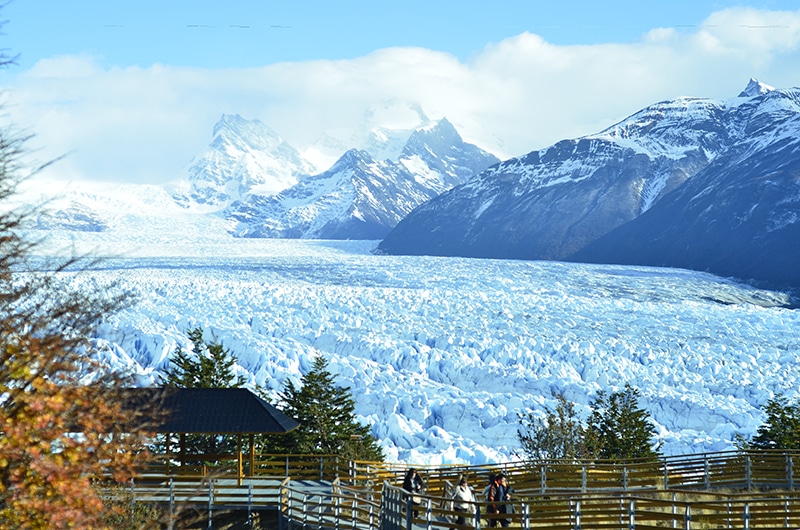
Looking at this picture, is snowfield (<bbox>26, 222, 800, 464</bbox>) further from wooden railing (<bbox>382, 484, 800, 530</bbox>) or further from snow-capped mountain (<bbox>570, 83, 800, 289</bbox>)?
snow-capped mountain (<bbox>570, 83, 800, 289</bbox>)

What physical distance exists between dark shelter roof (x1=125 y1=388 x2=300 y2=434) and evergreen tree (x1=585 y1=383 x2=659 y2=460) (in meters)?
15.0

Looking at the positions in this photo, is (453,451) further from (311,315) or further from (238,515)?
(311,315)

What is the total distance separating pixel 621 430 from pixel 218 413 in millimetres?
17806

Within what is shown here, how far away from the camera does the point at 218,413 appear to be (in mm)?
27484

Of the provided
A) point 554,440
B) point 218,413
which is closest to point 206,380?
point 218,413

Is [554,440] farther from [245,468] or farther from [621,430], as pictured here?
[245,468]

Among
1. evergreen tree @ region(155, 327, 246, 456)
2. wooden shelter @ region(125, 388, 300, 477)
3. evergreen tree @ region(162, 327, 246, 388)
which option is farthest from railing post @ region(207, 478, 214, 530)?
evergreen tree @ region(162, 327, 246, 388)

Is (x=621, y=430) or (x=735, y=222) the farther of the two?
(x=735, y=222)

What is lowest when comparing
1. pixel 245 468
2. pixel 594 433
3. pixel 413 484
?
→ pixel 245 468

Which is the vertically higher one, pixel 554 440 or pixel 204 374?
pixel 204 374

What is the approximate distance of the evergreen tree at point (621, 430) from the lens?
38.2 metres

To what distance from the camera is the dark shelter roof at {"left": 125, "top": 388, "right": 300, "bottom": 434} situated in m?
26.8

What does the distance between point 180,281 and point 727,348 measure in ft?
126

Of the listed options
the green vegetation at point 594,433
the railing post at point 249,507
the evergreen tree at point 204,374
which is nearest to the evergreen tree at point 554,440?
the green vegetation at point 594,433
